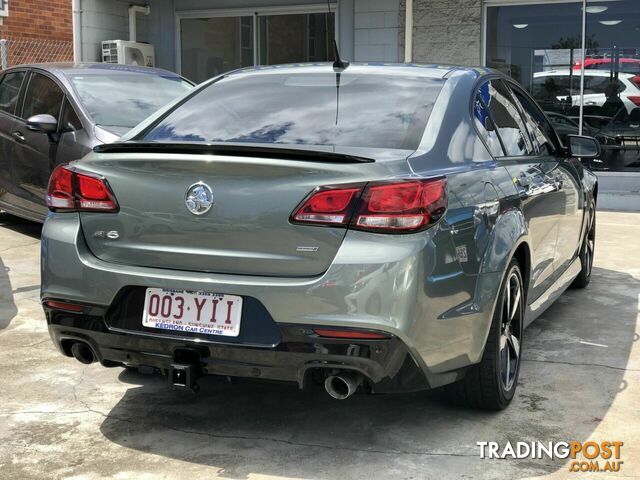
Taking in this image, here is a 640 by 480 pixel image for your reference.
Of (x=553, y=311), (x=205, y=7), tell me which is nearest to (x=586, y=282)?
(x=553, y=311)

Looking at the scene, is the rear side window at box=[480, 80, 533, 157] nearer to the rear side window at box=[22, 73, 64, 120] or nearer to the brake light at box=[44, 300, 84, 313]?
the brake light at box=[44, 300, 84, 313]

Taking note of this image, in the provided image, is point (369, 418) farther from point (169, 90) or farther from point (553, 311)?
point (169, 90)

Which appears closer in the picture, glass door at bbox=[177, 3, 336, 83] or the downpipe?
the downpipe

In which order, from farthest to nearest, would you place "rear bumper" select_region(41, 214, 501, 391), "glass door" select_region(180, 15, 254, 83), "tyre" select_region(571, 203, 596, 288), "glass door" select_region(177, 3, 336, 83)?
"glass door" select_region(180, 15, 254, 83)
"glass door" select_region(177, 3, 336, 83)
"tyre" select_region(571, 203, 596, 288)
"rear bumper" select_region(41, 214, 501, 391)

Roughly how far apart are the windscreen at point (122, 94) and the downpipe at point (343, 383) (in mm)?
4681

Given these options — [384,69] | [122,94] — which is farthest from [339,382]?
[122,94]

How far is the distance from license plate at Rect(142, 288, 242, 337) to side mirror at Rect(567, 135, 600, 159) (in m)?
3.07

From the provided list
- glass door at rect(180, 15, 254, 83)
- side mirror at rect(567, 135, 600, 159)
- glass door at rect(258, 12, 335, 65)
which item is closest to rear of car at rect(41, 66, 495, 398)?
side mirror at rect(567, 135, 600, 159)

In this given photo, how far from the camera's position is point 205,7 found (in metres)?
13.9

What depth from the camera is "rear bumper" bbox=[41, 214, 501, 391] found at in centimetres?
299

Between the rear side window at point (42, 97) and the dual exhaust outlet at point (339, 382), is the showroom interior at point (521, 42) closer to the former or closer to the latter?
the rear side window at point (42, 97)

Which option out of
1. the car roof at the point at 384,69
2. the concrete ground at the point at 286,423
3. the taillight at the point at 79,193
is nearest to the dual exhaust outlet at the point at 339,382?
the concrete ground at the point at 286,423

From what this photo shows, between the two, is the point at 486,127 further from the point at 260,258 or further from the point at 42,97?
the point at 42,97

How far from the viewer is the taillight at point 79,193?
11.1 feet
